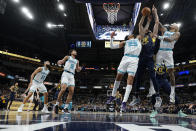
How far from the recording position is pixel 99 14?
1675 centimetres

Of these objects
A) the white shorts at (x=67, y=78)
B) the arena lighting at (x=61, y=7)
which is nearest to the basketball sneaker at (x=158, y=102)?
the white shorts at (x=67, y=78)

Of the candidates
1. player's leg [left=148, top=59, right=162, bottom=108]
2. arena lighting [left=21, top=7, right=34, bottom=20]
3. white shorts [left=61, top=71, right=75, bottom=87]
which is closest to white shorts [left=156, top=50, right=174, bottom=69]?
player's leg [left=148, top=59, right=162, bottom=108]

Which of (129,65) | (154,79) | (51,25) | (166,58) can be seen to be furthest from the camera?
(51,25)

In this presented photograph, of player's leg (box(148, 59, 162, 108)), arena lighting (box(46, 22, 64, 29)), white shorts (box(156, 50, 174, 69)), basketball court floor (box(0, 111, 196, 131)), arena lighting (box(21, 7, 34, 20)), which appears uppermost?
arena lighting (box(21, 7, 34, 20))

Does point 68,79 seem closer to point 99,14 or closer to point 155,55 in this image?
point 155,55

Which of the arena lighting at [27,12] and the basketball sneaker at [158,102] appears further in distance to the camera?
the arena lighting at [27,12]

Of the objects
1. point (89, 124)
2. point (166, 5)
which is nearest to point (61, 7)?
point (166, 5)

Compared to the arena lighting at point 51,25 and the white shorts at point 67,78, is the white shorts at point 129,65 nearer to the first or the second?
the white shorts at point 67,78

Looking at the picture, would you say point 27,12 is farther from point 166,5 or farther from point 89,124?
point 89,124

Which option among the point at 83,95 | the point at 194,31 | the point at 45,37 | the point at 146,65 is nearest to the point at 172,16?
the point at 194,31

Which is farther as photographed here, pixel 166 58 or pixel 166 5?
pixel 166 5

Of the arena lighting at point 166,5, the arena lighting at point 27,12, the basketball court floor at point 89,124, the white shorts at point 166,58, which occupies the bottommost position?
the basketball court floor at point 89,124

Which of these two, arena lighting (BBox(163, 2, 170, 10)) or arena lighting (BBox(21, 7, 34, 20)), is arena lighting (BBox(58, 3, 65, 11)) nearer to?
arena lighting (BBox(21, 7, 34, 20))

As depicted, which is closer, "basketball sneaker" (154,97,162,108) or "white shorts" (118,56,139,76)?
"white shorts" (118,56,139,76)
